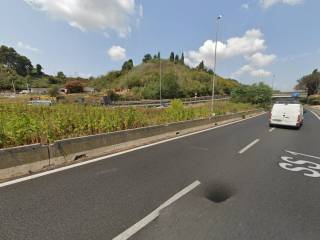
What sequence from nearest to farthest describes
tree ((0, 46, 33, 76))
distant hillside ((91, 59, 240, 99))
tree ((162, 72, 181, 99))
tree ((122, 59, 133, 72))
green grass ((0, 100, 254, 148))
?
green grass ((0, 100, 254, 148)), tree ((162, 72, 181, 99)), distant hillside ((91, 59, 240, 99)), tree ((0, 46, 33, 76)), tree ((122, 59, 133, 72))

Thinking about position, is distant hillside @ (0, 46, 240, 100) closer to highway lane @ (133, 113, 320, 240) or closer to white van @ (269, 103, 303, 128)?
white van @ (269, 103, 303, 128)

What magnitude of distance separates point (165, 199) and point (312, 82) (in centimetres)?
12267

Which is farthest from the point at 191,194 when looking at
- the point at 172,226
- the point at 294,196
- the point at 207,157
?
the point at 207,157

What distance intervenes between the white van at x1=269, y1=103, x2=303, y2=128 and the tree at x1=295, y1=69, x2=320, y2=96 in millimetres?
104163

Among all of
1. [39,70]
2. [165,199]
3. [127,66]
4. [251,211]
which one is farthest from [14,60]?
[251,211]

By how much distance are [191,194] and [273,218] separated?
4.81ft

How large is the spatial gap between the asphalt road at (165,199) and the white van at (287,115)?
33.2 feet

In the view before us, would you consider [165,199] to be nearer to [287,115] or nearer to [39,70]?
[287,115]

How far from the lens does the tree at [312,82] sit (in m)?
96.9

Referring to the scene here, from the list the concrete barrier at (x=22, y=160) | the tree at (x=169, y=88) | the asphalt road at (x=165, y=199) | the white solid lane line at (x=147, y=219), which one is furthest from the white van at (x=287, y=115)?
the tree at (x=169, y=88)

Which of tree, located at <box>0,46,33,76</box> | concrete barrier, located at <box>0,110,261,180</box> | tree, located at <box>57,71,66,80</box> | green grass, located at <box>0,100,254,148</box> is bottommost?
concrete barrier, located at <box>0,110,261,180</box>

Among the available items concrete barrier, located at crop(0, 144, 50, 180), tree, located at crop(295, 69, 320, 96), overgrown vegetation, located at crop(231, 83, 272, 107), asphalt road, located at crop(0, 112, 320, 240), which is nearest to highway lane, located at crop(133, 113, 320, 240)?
asphalt road, located at crop(0, 112, 320, 240)

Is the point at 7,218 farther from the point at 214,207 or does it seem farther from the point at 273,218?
the point at 273,218

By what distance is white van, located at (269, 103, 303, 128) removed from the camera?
15000 mm
